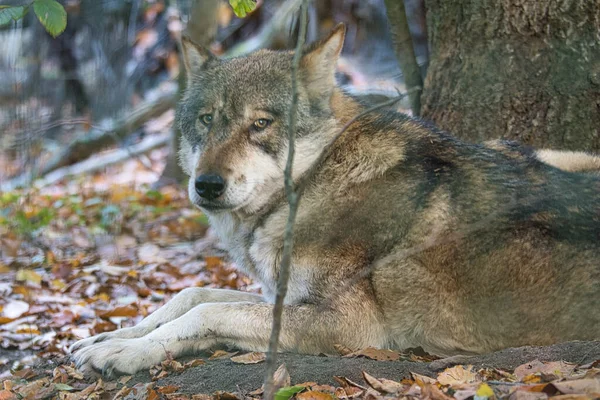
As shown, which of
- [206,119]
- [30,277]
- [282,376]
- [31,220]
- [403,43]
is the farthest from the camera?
[31,220]

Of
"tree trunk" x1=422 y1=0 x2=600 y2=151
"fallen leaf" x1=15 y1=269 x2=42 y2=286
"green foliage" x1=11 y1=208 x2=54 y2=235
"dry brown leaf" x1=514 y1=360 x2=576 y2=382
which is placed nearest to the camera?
"dry brown leaf" x1=514 y1=360 x2=576 y2=382

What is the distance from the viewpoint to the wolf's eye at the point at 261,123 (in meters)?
4.33

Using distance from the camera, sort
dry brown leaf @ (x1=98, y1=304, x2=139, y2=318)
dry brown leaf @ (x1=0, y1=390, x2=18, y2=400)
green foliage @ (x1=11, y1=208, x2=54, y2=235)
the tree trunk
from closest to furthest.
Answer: dry brown leaf @ (x1=0, y1=390, x2=18, y2=400) < the tree trunk < dry brown leaf @ (x1=98, y1=304, x2=139, y2=318) < green foliage @ (x1=11, y1=208, x2=54, y2=235)

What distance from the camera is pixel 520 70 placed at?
17.5 feet

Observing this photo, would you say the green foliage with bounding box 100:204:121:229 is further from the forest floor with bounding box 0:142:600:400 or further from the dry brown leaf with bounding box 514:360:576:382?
the dry brown leaf with bounding box 514:360:576:382

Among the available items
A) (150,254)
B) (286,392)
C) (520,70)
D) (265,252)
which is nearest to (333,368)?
(286,392)

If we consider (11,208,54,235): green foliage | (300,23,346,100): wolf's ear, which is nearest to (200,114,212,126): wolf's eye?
(300,23,346,100): wolf's ear

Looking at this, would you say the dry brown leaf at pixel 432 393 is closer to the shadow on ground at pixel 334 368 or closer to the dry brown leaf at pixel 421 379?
the dry brown leaf at pixel 421 379

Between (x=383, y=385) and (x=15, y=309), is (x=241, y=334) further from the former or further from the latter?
(x=15, y=309)

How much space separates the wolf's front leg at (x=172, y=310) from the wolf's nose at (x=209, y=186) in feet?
2.68

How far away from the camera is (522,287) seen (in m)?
3.96

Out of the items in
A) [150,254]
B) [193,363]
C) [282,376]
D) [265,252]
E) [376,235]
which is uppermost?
[376,235]

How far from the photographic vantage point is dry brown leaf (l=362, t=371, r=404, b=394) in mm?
3275

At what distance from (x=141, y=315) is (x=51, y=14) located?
2594mm
